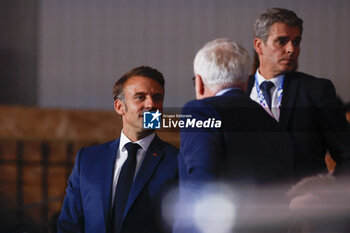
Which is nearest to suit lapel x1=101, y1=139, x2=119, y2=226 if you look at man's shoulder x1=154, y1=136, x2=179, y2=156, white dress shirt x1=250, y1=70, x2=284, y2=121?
man's shoulder x1=154, y1=136, x2=179, y2=156

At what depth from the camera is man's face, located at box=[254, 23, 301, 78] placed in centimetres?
99

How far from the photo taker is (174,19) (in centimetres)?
118

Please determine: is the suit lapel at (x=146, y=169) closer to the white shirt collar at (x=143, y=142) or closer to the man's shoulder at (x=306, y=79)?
the white shirt collar at (x=143, y=142)

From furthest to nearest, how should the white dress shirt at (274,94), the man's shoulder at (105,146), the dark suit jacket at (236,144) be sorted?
the man's shoulder at (105,146), the white dress shirt at (274,94), the dark suit jacket at (236,144)

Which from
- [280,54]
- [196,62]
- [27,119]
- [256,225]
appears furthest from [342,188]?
[27,119]

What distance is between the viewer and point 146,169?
1.02 metres

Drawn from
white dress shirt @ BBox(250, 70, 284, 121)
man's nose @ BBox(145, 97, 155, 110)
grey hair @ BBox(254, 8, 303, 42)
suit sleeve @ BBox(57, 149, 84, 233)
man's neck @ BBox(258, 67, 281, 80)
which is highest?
grey hair @ BBox(254, 8, 303, 42)

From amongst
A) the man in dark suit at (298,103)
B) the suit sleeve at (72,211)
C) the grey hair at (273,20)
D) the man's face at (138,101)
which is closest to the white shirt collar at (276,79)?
the man in dark suit at (298,103)

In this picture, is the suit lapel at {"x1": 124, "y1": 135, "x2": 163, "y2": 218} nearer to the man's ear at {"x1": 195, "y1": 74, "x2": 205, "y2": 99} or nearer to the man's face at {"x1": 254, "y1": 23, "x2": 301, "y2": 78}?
the man's ear at {"x1": 195, "y1": 74, "x2": 205, "y2": 99}

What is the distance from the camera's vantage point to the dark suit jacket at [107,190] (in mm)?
988

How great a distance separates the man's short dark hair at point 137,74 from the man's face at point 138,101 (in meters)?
0.01

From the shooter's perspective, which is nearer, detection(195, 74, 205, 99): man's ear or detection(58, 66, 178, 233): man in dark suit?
detection(195, 74, 205, 99): man's ear

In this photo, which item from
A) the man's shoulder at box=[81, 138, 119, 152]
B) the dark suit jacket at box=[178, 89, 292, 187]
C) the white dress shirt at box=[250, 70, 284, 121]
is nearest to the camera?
the dark suit jacket at box=[178, 89, 292, 187]

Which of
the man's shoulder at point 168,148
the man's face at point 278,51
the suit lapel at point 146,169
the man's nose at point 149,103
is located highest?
the man's face at point 278,51
